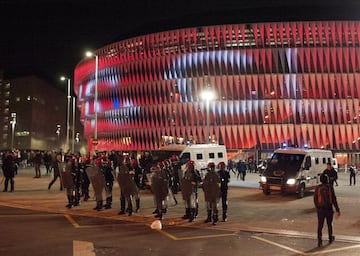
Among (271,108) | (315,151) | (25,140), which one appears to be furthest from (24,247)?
(25,140)

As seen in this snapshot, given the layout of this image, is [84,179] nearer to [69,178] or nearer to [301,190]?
[69,178]

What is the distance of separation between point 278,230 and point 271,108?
54.6 meters

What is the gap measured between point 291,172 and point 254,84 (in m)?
45.8

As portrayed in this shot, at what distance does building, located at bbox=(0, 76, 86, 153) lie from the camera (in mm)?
113250

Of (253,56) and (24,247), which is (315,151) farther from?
(253,56)

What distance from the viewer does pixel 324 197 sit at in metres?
10.2

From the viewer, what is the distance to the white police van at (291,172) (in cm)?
2083

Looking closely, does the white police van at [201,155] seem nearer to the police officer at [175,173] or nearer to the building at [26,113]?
the police officer at [175,173]

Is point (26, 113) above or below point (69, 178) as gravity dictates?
above

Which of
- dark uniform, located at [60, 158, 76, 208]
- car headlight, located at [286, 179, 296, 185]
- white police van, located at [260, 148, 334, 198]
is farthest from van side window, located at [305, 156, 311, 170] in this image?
dark uniform, located at [60, 158, 76, 208]

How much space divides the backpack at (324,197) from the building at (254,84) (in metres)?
53.8

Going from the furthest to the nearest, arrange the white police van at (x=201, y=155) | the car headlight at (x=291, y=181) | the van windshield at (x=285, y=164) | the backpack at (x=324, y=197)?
the white police van at (x=201, y=155) → the van windshield at (x=285, y=164) → the car headlight at (x=291, y=181) → the backpack at (x=324, y=197)

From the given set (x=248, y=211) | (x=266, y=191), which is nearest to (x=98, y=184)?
(x=248, y=211)

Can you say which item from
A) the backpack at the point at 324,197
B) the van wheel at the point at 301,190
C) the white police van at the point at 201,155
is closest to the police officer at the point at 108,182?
the white police van at the point at 201,155
